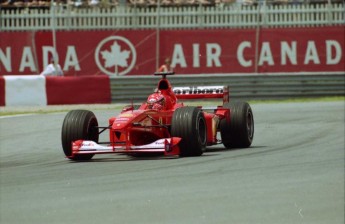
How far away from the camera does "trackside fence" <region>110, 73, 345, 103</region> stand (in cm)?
2158

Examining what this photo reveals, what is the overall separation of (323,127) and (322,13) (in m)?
12.9

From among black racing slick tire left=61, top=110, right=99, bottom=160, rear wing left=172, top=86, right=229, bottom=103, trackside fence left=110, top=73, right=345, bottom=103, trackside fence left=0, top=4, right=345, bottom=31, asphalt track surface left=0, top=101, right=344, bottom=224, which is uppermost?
trackside fence left=0, top=4, right=345, bottom=31

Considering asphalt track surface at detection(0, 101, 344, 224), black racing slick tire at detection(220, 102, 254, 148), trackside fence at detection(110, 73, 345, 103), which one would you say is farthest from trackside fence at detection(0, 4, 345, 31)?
black racing slick tire at detection(220, 102, 254, 148)

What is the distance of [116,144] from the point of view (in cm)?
1081

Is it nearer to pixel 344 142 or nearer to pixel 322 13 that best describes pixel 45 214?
pixel 344 142

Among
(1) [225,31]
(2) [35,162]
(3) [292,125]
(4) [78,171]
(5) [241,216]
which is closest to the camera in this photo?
(5) [241,216]

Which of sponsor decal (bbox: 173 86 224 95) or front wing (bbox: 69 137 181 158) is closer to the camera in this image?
sponsor decal (bbox: 173 86 224 95)

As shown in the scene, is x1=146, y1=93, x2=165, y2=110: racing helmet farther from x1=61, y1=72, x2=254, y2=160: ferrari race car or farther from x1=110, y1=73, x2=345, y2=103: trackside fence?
x1=110, y1=73, x2=345, y2=103: trackside fence

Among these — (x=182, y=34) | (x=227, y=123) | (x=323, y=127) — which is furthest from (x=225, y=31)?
(x=227, y=123)

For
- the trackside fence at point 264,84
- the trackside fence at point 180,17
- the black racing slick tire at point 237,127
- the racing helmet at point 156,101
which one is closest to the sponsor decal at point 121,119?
the racing helmet at point 156,101

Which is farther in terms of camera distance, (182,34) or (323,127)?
(182,34)

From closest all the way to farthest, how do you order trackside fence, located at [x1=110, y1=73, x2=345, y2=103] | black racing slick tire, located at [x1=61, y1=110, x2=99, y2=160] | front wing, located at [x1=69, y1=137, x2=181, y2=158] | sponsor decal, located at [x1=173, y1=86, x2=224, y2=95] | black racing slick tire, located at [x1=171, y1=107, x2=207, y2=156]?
1. sponsor decal, located at [x1=173, y1=86, x2=224, y2=95]
2. black racing slick tire, located at [x1=61, y1=110, x2=99, y2=160]
3. front wing, located at [x1=69, y1=137, x2=181, y2=158]
4. black racing slick tire, located at [x1=171, y1=107, x2=207, y2=156]
5. trackside fence, located at [x1=110, y1=73, x2=345, y2=103]

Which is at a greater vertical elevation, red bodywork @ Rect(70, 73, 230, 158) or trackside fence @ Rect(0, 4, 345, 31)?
trackside fence @ Rect(0, 4, 345, 31)

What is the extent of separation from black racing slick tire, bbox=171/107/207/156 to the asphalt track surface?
17cm
